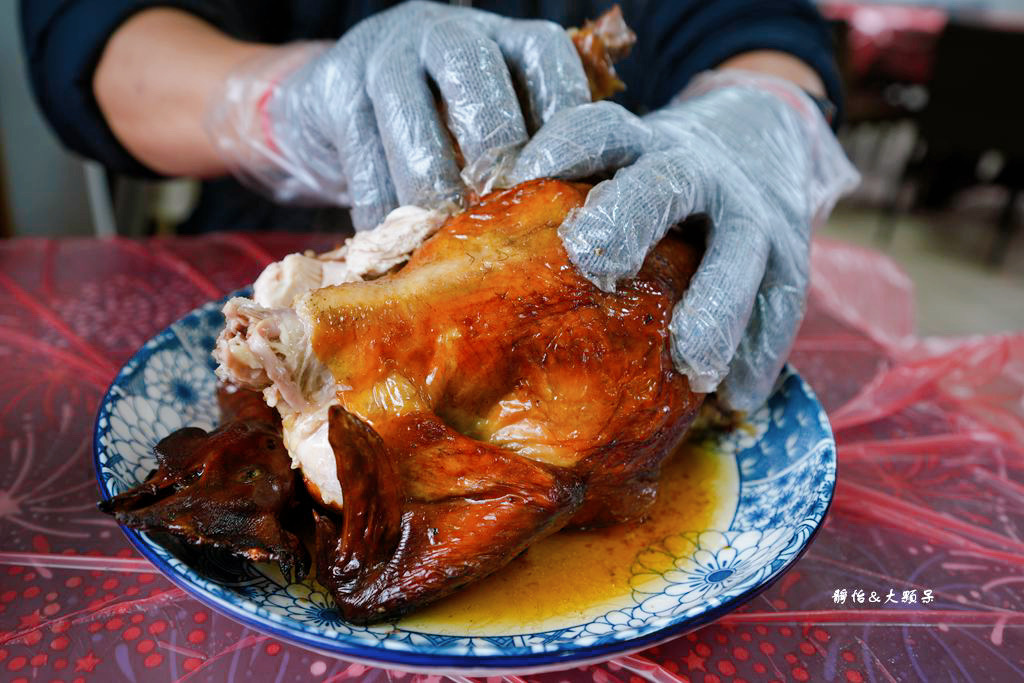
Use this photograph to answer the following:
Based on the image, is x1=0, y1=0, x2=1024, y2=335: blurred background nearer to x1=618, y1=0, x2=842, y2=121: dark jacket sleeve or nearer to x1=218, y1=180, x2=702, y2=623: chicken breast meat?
x1=618, y1=0, x2=842, y2=121: dark jacket sleeve

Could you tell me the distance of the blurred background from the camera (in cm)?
271

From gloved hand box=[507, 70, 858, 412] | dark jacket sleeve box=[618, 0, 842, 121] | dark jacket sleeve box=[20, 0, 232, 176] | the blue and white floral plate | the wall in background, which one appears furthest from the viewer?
the wall in background

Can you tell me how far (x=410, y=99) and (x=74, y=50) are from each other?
3.63ft

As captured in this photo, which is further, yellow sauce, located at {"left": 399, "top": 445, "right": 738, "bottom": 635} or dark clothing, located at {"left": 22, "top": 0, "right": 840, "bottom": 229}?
dark clothing, located at {"left": 22, "top": 0, "right": 840, "bottom": 229}

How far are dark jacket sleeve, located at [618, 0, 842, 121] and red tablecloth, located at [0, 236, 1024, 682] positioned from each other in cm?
71

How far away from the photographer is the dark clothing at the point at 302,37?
1724mm

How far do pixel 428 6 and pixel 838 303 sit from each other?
1346mm

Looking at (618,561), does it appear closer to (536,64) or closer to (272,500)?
(272,500)

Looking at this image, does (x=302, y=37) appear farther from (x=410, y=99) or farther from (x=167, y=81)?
(x=410, y=99)

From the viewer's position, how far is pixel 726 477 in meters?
1.14

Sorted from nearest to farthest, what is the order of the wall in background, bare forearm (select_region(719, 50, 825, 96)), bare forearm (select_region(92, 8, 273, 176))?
bare forearm (select_region(92, 8, 273, 176)), bare forearm (select_region(719, 50, 825, 96)), the wall in background

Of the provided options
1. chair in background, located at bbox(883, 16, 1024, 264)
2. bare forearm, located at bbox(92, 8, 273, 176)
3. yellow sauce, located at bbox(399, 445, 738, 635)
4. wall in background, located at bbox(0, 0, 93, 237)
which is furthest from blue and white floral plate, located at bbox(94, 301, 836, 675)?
chair in background, located at bbox(883, 16, 1024, 264)

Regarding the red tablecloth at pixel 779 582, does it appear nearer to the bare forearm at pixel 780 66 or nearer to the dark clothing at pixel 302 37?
the dark clothing at pixel 302 37

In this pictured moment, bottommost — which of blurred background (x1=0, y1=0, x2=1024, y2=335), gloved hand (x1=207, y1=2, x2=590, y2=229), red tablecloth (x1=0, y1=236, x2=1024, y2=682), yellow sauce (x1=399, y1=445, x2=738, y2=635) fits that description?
blurred background (x1=0, y1=0, x2=1024, y2=335)
